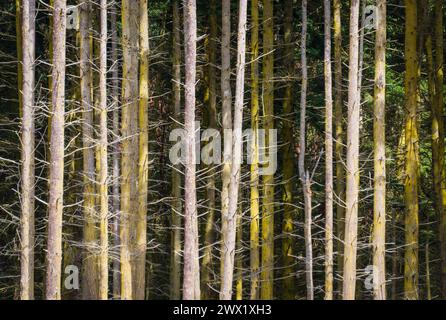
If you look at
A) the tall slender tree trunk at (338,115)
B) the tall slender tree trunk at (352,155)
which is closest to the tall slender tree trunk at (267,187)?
the tall slender tree trunk at (338,115)

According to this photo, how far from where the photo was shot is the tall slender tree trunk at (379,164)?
57.6 ft

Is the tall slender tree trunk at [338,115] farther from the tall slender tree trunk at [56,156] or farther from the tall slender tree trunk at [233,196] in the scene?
the tall slender tree trunk at [56,156]

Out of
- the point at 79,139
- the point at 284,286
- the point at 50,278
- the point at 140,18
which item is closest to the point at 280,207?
the point at 284,286

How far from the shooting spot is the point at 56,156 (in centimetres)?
1434

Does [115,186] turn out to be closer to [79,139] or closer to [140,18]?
[79,139]

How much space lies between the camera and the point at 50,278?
1446 cm

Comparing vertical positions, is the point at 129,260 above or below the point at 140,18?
below

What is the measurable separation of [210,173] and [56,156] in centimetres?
893

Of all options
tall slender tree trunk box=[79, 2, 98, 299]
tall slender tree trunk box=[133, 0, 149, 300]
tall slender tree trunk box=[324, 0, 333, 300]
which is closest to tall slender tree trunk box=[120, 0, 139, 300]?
tall slender tree trunk box=[133, 0, 149, 300]

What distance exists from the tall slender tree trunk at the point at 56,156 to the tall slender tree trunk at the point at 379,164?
6386mm

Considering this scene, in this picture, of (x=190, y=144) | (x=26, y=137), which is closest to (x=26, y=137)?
(x=26, y=137)

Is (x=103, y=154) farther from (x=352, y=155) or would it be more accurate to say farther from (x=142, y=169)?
(x=352, y=155)
